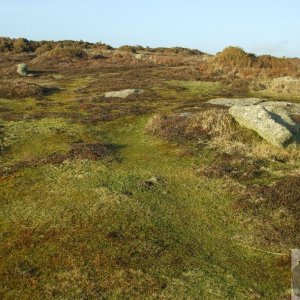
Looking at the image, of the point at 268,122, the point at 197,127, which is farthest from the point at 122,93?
the point at 268,122

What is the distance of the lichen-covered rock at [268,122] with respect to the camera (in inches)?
931

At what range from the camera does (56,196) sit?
1814cm

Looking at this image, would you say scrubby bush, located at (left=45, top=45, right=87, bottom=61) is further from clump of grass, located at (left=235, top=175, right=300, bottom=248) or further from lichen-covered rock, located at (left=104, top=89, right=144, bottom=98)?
clump of grass, located at (left=235, top=175, right=300, bottom=248)

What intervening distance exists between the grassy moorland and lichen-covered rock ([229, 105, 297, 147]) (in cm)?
60

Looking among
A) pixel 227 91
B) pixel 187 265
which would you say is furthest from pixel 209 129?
pixel 227 91

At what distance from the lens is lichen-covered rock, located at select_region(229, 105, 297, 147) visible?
23.7 meters

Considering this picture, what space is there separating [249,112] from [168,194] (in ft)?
33.8

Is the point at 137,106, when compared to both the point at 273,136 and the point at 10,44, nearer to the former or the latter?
the point at 273,136

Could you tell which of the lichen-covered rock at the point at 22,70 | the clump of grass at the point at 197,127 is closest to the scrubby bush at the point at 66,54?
the lichen-covered rock at the point at 22,70

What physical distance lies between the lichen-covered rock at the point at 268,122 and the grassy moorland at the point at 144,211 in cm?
60

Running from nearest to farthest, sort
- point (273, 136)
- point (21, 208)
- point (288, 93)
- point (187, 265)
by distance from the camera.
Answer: point (187, 265), point (21, 208), point (273, 136), point (288, 93)

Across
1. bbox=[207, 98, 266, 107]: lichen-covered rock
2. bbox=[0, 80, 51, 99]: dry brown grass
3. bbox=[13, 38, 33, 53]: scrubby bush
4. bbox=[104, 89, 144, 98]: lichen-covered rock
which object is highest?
bbox=[13, 38, 33, 53]: scrubby bush

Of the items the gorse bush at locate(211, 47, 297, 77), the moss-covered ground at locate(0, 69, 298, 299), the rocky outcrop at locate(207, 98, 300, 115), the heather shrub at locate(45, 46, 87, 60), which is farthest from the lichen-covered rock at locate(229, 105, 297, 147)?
the heather shrub at locate(45, 46, 87, 60)

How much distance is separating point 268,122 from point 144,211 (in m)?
11.5
